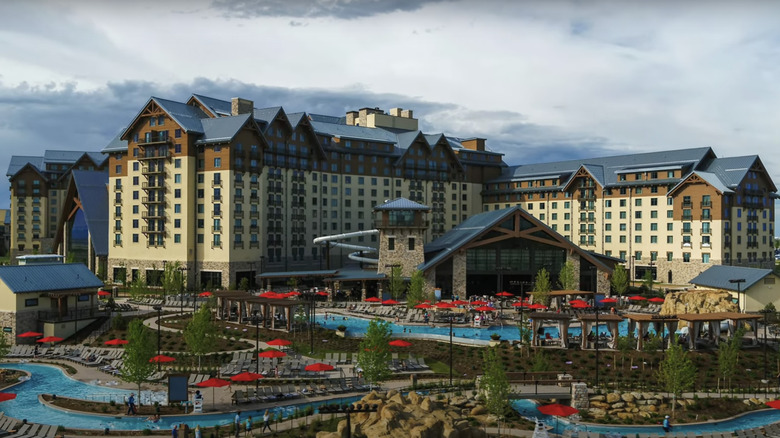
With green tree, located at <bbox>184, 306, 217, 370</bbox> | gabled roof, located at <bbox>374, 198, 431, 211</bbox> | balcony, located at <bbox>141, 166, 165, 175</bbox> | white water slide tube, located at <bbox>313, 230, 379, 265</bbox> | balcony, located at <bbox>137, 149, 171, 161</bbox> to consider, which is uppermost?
balcony, located at <bbox>137, 149, 171, 161</bbox>

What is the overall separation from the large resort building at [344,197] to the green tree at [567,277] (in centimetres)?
485

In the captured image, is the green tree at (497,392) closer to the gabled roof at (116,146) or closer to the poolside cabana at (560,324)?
the poolside cabana at (560,324)

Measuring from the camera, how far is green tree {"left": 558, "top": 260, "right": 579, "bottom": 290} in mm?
93812

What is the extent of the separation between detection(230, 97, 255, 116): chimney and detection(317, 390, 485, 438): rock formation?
81.5 meters

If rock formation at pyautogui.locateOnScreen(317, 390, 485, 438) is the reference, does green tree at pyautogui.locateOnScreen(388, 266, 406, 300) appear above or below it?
above

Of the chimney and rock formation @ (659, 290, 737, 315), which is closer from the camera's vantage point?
rock formation @ (659, 290, 737, 315)

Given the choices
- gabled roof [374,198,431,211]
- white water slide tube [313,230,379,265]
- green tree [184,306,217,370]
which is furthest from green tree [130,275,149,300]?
green tree [184,306,217,370]

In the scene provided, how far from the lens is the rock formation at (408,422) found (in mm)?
33500

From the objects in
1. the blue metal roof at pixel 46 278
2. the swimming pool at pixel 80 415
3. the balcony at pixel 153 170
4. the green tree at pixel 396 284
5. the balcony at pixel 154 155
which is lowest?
the swimming pool at pixel 80 415

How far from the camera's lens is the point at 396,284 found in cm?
8938

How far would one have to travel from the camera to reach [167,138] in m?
103

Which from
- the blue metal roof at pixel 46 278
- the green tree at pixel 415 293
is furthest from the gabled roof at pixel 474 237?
the blue metal roof at pixel 46 278

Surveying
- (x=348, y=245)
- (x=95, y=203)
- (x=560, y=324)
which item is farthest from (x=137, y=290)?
(x=560, y=324)

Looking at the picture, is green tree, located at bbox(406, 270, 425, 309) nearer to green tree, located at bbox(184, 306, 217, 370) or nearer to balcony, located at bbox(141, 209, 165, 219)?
green tree, located at bbox(184, 306, 217, 370)
